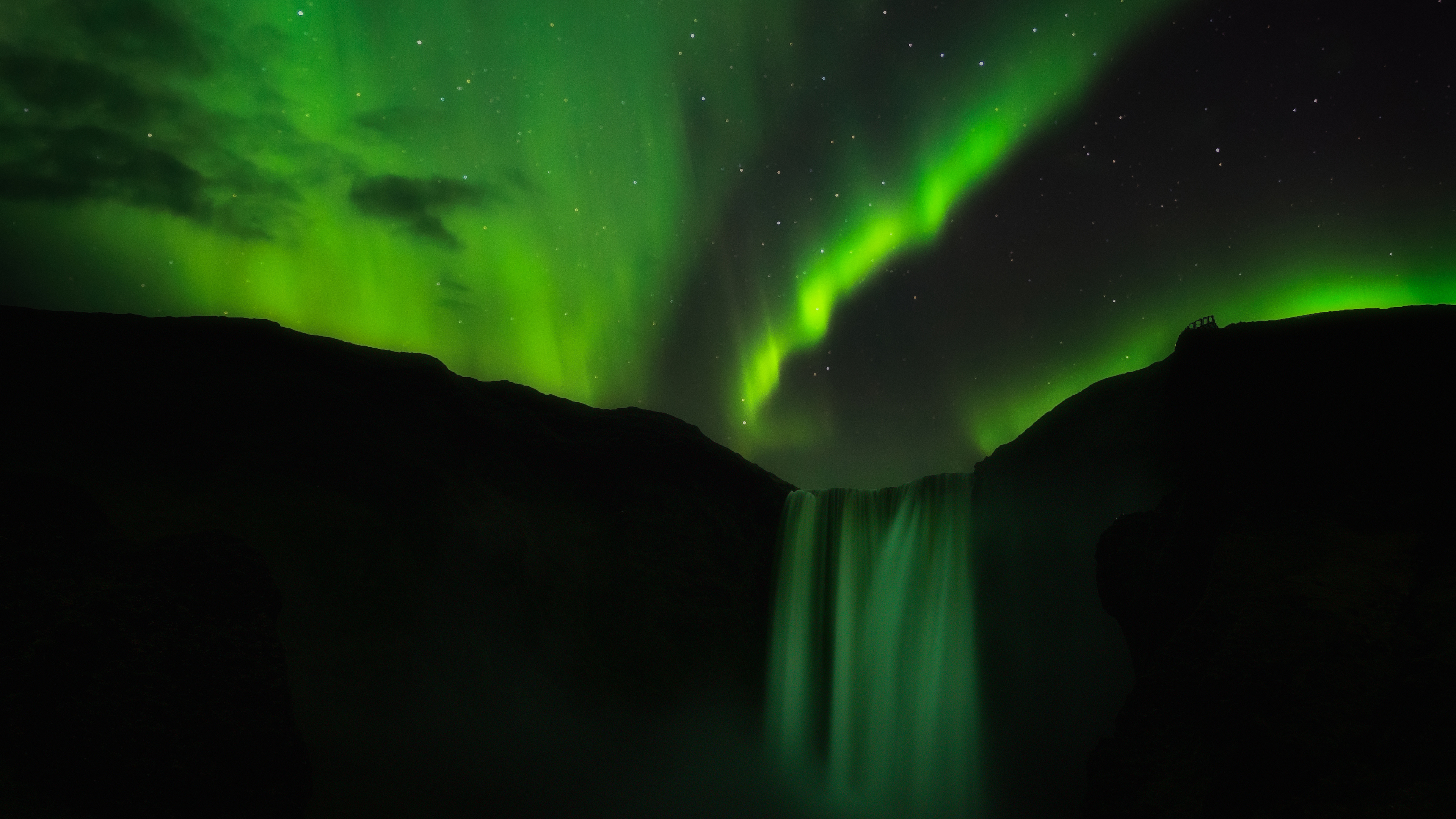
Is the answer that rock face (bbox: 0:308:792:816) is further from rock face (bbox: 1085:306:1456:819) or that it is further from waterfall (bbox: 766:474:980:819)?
rock face (bbox: 1085:306:1456:819)

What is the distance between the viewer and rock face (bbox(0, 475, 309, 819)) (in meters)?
7.32

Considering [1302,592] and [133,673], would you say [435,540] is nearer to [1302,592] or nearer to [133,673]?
[133,673]

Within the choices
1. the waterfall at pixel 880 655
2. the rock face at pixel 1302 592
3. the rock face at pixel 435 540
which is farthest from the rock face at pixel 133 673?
the waterfall at pixel 880 655

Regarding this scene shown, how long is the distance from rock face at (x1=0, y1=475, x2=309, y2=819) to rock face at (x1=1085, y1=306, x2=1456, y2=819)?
1214 centimetres

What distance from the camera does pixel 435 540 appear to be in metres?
19.7

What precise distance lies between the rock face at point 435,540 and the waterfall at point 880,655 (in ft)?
5.41

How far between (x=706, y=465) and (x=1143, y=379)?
630 inches

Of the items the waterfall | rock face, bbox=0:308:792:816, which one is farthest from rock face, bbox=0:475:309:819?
the waterfall

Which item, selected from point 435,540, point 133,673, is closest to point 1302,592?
point 133,673

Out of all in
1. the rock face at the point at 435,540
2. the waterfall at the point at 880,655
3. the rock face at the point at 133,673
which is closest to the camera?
the rock face at the point at 133,673

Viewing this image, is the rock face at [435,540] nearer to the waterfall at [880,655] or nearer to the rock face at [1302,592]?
the waterfall at [880,655]

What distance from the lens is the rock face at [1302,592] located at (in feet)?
24.3

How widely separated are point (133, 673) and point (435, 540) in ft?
37.3

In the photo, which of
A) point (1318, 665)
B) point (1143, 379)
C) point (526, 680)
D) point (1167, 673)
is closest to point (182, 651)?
point (526, 680)
